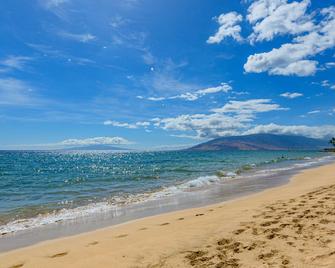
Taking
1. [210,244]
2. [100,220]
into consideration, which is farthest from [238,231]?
[100,220]

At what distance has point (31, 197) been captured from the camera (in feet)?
65.0

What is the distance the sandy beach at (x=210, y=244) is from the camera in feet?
19.0

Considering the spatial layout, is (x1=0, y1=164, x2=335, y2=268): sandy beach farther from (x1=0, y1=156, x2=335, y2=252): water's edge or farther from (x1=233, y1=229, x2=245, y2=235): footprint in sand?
(x1=0, y1=156, x2=335, y2=252): water's edge

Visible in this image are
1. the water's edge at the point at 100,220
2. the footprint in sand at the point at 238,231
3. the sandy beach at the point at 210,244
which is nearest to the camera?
the sandy beach at the point at 210,244

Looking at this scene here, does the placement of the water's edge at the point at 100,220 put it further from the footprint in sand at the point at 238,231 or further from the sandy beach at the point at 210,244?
the footprint in sand at the point at 238,231

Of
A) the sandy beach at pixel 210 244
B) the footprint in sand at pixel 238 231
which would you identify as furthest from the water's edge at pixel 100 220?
the footprint in sand at pixel 238 231

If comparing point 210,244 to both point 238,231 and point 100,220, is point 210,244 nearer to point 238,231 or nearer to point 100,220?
point 238,231

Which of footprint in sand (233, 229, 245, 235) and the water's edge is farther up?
footprint in sand (233, 229, 245, 235)

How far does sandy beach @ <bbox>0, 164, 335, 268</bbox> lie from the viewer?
5801 mm

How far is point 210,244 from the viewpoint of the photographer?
6.90 m

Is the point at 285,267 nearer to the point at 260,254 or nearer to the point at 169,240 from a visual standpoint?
the point at 260,254

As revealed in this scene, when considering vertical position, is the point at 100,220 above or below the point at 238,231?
below

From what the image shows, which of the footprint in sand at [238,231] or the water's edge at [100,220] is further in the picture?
the water's edge at [100,220]

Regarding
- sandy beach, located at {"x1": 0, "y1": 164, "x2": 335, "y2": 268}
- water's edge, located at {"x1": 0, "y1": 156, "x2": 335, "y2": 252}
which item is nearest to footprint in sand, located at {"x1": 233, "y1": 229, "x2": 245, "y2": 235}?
sandy beach, located at {"x1": 0, "y1": 164, "x2": 335, "y2": 268}
